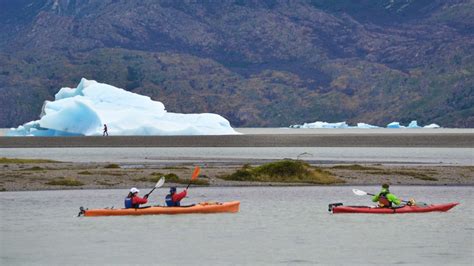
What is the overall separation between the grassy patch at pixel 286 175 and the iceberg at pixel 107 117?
84.2m

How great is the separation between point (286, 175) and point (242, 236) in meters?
27.7

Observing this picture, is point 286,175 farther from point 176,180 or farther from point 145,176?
point 145,176

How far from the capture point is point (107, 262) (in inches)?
1243

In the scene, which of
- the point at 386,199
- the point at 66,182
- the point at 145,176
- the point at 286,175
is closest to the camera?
the point at 386,199

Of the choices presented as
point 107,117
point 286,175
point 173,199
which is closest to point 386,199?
point 173,199

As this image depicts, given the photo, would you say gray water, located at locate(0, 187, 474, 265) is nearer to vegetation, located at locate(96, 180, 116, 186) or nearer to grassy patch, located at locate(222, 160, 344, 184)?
vegetation, located at locate(96, 180, 116, 186)

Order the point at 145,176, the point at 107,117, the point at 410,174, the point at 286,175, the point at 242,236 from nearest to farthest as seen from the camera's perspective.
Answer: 1. the point at 242,236
2. the point at 145,176
3. the point at 286,175
4. the point at 410,174
5. the point at 107,117

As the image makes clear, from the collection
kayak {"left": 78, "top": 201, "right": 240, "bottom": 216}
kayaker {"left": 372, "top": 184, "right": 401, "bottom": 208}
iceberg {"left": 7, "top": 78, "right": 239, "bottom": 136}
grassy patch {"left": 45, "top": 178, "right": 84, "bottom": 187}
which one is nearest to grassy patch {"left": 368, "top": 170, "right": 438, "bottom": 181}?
grassy patch {"left": 45, "top": 178, "right": 84, "bottom": 187}

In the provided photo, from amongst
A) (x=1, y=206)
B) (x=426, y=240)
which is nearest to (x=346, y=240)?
(x=426, y=240)

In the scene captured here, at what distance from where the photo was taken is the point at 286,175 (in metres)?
65.0

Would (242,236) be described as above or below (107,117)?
below

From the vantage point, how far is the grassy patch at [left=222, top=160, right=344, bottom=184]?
211 feet

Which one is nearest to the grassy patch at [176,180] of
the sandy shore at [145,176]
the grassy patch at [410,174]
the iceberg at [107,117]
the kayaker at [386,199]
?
the sandy shore at [145,176]

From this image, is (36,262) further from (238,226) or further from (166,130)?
(166,130)
